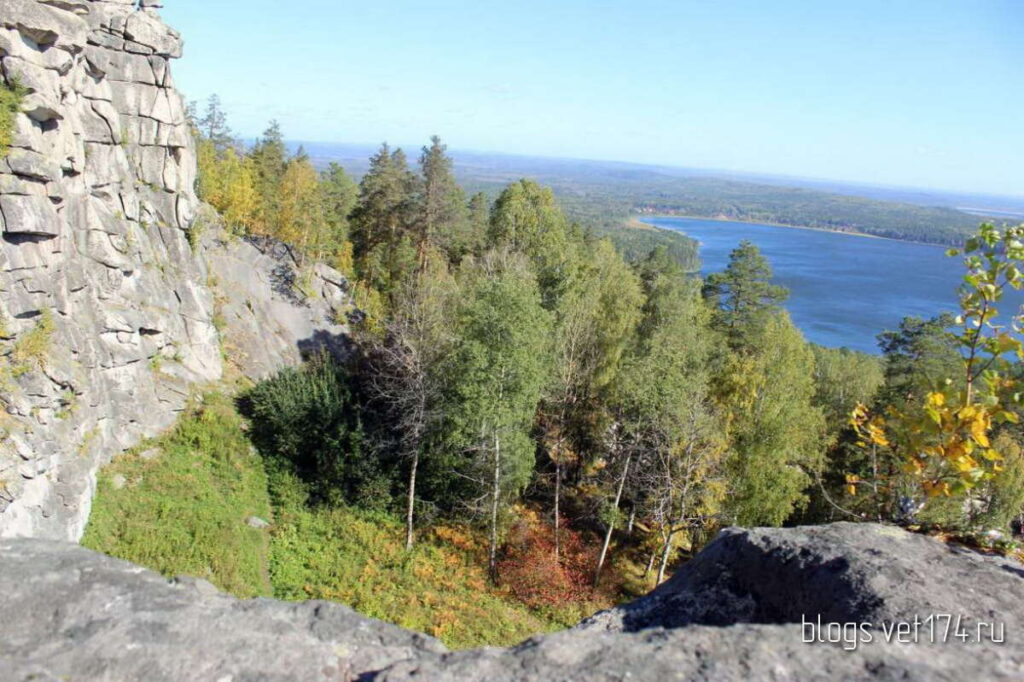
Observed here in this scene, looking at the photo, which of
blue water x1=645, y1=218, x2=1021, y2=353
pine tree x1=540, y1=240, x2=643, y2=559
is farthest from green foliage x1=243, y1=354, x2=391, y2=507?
blue water x1=645, y1=218, x2=1021, y2=353

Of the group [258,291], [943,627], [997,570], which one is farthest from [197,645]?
[258,291]

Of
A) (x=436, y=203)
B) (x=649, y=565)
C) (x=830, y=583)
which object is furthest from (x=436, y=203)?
(x=830, y=583)

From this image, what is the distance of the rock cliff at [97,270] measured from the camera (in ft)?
41.9

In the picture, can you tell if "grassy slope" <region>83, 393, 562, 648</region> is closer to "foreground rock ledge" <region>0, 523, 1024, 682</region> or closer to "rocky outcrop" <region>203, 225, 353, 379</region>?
"rocky outcrop" <region>203, 225, 353, 379</region>

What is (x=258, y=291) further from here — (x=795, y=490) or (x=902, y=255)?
(x=902, y=255)

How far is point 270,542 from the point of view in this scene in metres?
16.6

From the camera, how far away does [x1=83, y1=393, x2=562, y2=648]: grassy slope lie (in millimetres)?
14125

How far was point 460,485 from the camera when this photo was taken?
64.6 ft

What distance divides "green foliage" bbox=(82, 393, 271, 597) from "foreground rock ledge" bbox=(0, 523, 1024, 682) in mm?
10951

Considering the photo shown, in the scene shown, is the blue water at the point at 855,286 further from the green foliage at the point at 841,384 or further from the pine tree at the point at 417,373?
the pine tree at the point at 417,373

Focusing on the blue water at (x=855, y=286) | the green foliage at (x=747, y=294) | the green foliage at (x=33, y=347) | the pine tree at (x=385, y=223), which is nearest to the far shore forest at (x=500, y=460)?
the green foliage at (x=33, y=347)

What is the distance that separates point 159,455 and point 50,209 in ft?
24.1

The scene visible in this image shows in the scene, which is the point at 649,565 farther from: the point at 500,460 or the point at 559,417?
the point at 500,460

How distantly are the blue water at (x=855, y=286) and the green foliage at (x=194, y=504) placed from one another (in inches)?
2218
